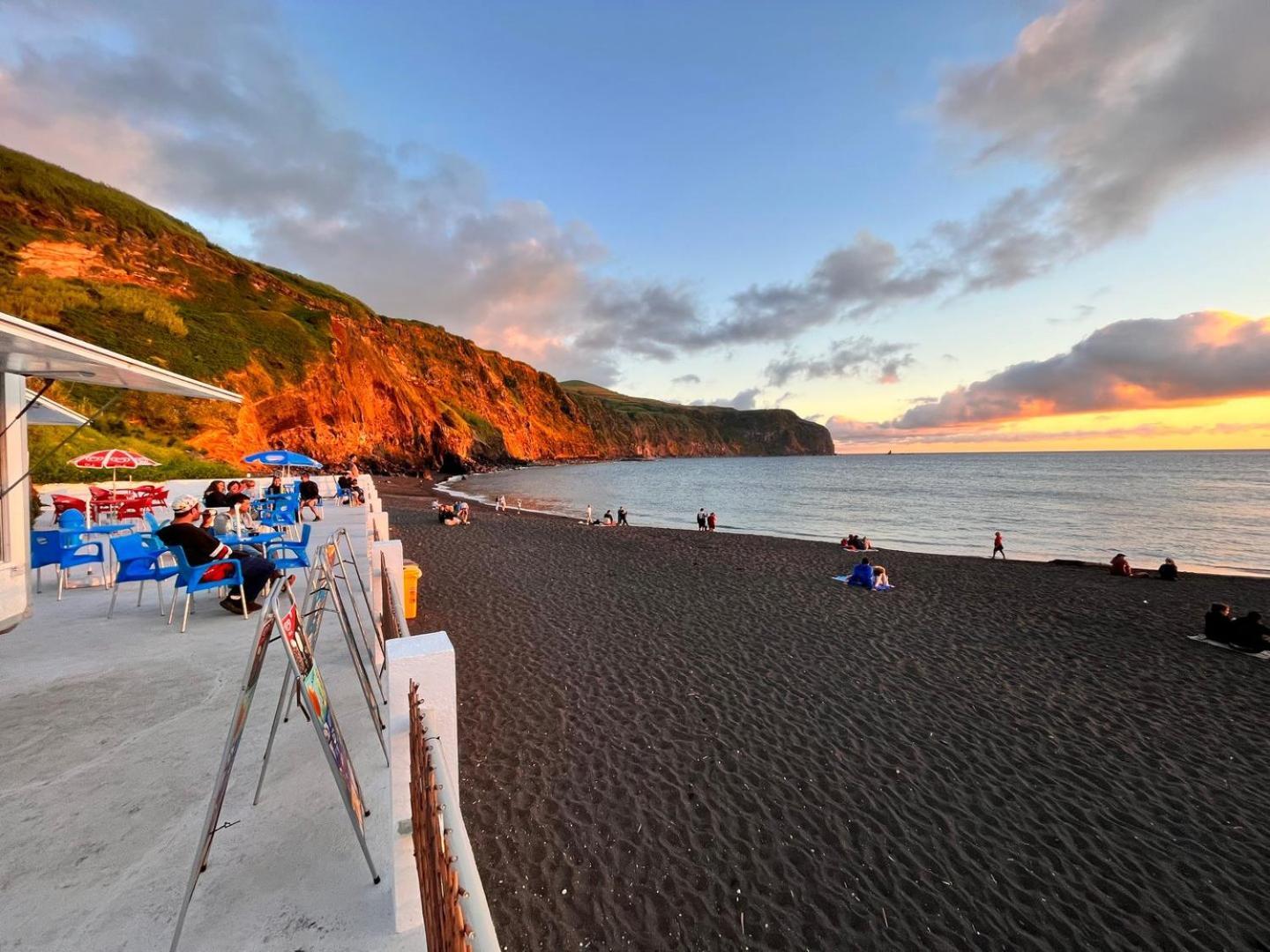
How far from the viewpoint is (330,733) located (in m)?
2.40

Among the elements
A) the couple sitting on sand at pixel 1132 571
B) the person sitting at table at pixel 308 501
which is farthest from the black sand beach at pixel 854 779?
the couple sitting on sand at pixel 1132 571

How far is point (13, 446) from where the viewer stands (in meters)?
4.61

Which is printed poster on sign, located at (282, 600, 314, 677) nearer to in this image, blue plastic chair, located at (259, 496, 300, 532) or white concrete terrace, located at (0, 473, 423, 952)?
white concrete terrace, located at (0, 473, 423, 952)

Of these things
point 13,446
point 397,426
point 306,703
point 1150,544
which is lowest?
point 1150,544

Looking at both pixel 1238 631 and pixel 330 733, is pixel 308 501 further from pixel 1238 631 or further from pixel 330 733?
pixel 1238 631

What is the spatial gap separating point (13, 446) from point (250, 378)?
38.7 m

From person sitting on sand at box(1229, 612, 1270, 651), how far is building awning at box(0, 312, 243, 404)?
15.2m

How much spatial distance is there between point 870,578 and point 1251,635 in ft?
20.7

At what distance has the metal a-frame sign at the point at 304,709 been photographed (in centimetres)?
211

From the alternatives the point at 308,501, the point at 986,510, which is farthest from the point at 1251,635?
the point at 986,510

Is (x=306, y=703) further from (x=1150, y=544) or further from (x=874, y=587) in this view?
(x=1150, y=544)

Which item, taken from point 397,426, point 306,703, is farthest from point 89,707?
point 397,426

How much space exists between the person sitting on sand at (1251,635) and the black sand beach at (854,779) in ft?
1.11

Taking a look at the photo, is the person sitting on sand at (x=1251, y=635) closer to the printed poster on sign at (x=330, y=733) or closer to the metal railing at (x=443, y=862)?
the metal railing at (x=443, y=862)
